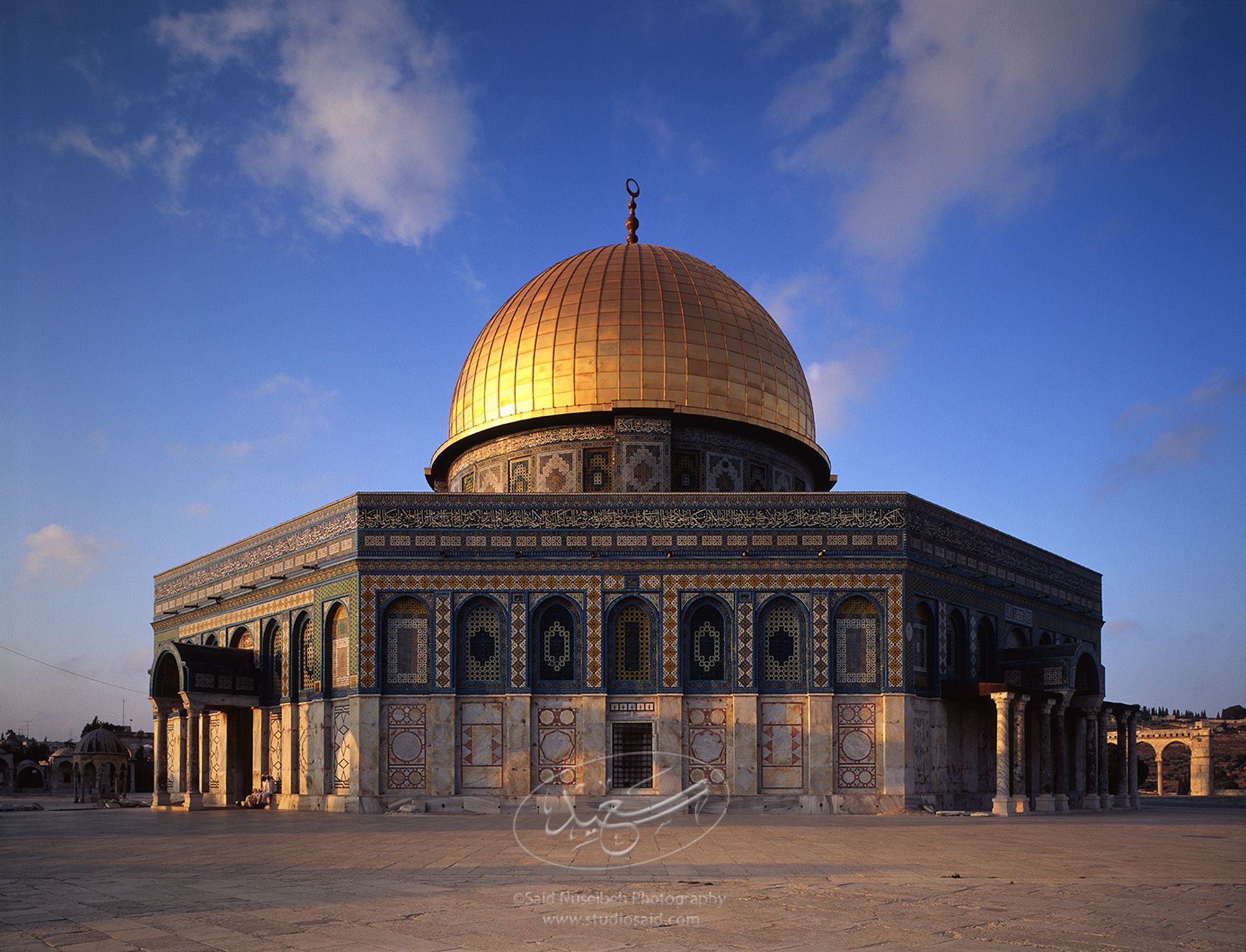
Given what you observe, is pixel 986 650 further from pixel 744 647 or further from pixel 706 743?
pixel 706 743

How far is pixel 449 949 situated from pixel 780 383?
2522 cm

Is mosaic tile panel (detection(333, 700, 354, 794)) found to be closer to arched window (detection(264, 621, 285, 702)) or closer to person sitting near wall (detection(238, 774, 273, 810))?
arched window (detection(264, 621, 285, 702))

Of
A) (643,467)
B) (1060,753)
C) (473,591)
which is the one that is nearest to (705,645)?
(473,591)

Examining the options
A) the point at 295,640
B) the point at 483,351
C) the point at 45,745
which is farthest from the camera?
the point at 45,745

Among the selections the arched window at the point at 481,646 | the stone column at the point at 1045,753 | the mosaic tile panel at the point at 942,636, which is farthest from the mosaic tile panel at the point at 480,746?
the stone column at the point at 1045,753

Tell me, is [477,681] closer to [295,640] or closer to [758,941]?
[295,640]

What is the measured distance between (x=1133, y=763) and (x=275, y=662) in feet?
72.1

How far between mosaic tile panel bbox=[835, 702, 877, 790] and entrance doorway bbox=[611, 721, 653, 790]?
3866mm

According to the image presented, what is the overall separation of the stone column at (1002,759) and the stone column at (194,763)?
715 inches

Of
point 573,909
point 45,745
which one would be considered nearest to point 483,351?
point 573,909

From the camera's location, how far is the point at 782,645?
25203 millimetres

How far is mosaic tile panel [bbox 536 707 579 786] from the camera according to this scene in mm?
24906

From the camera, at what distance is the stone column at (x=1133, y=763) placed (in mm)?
31188

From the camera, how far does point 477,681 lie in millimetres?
25250
